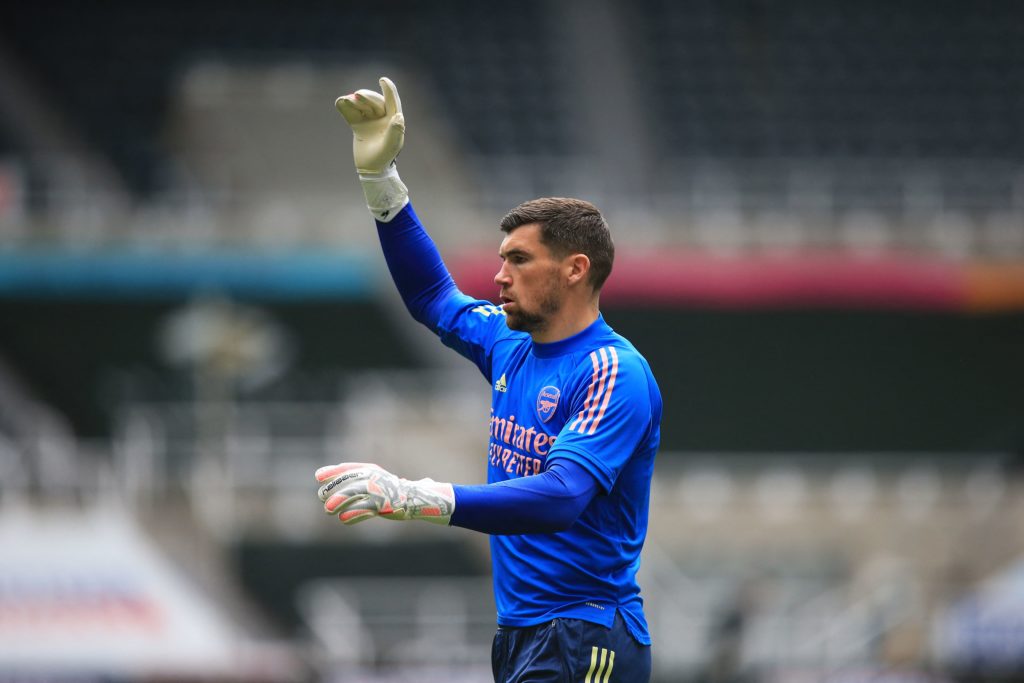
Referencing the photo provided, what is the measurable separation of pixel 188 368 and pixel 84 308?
1902 millimetres

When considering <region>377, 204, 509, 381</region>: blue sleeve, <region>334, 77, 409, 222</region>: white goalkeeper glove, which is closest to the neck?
<region>377, 204, 509, 381</region>: blue sleeve

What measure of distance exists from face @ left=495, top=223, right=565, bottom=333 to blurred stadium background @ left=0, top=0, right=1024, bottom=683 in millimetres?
9379

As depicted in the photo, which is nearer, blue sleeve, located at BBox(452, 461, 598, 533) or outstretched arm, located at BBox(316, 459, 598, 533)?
outstretched arm, located at BBox(316, 459, 598, 533)

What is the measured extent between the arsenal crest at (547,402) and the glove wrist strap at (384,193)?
36.8 inches

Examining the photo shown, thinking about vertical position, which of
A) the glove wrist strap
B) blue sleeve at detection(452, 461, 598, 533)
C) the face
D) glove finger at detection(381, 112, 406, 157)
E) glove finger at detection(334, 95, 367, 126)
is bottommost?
blue sleeve at detection(452, 461, 598, 533)

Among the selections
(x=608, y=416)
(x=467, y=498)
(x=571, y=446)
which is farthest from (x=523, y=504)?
(x=608, y=416)

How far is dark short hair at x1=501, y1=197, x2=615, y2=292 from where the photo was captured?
4.35 metres

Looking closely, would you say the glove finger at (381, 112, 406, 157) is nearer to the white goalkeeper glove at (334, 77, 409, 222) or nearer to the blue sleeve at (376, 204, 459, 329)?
the white goalkeeper glove at (334, 77, 409, 222)

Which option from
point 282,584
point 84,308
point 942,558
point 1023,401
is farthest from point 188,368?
point 1023,401

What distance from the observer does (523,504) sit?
392 cm

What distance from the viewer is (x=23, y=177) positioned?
21.4m

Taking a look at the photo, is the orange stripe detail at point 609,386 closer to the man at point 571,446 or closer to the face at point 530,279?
the man at point 571,446

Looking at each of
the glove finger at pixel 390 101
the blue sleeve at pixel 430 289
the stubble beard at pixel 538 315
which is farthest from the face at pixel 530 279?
the glove finger at pixel 390 101

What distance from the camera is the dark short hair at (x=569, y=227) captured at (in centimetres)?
435
